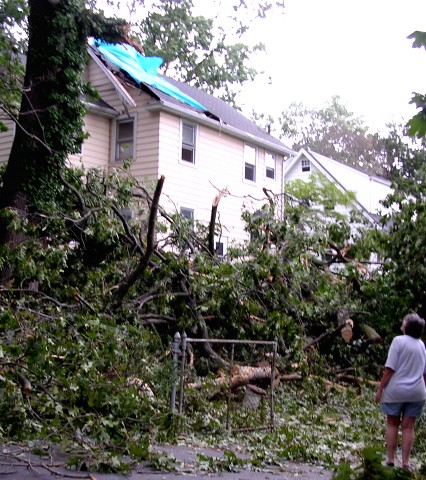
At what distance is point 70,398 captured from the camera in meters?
6.56

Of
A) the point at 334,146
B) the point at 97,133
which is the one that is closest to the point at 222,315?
the point at 97,133

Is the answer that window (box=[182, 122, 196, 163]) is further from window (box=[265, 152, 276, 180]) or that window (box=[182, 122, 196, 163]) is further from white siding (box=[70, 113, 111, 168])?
window (box=[265, 152, 276, 180])

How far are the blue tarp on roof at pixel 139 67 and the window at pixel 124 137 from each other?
131 cm

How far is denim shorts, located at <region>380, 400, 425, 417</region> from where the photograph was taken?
6211 mm

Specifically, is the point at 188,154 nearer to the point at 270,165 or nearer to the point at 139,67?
the point at 139,67

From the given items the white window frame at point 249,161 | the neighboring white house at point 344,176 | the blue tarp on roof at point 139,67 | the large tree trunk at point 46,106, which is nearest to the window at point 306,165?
the neighboring white house at point 344,176

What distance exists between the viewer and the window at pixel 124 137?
19.3 m

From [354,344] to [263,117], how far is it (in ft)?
104

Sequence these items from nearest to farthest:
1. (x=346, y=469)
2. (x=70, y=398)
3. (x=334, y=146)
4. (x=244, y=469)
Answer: (x=346, y=469) → (x=244, y=469) → (x=70, y=398) → (x=334, y=146)

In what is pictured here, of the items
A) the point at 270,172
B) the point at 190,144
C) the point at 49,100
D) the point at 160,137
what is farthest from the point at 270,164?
the point at 49,100

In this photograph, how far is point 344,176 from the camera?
30.2 metres

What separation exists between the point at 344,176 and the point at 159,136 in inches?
540

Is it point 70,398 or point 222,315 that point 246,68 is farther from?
point 70,398

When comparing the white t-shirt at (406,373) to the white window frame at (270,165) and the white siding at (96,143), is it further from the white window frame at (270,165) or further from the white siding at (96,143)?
the white window frame at (270,165)
